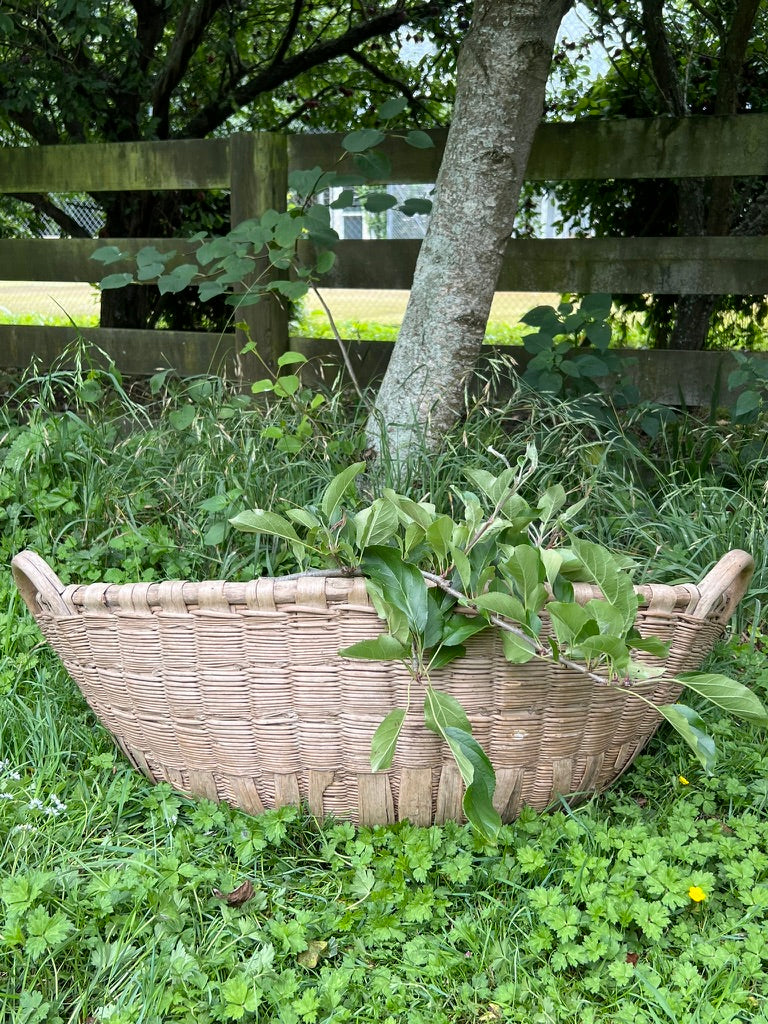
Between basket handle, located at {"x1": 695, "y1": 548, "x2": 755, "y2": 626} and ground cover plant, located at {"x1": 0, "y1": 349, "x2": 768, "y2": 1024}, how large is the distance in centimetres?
43

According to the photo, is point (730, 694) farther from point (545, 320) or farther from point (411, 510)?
point (545, 320)

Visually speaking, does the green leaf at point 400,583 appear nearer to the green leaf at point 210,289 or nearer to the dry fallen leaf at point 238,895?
the dry fallen leaf at point 238,895

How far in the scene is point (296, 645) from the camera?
179 centimetres

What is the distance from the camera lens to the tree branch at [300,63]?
15.6ft

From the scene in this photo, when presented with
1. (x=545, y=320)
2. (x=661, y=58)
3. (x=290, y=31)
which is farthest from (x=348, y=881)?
(x=290, y=31)

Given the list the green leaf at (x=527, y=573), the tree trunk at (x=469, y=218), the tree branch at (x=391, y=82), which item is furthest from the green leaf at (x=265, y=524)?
the tree branch at (x=391, y=82)

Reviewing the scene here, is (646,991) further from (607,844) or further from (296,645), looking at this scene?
(296,645)

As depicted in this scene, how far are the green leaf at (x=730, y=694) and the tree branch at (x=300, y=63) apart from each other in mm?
4230

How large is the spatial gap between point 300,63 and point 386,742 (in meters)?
4.53

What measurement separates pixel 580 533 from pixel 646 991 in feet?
4.28

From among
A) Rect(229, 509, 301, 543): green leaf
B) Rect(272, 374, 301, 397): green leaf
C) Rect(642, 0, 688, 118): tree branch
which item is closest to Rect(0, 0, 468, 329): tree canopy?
Rect(642, 0, 688, 118): tree branch

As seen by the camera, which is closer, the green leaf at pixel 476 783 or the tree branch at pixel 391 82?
the green leaf at pixel 476 783

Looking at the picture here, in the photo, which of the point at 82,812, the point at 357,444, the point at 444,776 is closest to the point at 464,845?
the point at 444,776

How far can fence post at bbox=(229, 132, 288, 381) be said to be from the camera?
12.7 feet
